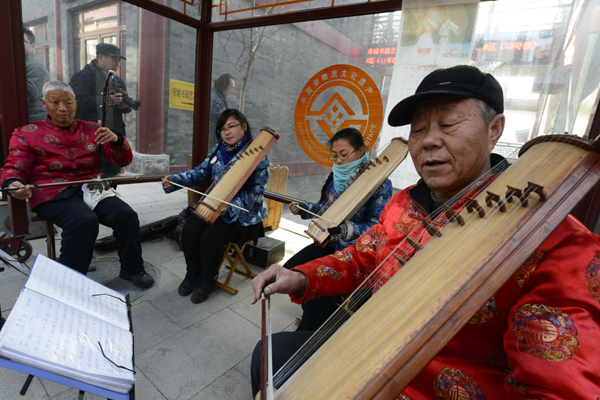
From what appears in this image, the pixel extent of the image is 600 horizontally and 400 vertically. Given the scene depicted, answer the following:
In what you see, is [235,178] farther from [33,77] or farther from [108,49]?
[108,49]

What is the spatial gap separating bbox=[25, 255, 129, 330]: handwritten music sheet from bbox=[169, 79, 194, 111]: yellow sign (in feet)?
11.1

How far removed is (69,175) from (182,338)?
1.83 meters

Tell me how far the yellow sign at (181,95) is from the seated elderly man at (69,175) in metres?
1.46

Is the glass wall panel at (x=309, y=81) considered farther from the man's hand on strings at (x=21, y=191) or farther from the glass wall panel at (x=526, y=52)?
the man's hand on strings at (x=21, y=191)

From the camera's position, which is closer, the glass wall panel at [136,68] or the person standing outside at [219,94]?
the glass wall panel at [136,68]

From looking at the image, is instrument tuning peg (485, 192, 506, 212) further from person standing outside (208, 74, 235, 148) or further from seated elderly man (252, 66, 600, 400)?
person standing outside (208, 74, 235, 148)

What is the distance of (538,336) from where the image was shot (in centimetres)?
60

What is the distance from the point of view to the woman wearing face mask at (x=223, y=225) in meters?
2.59

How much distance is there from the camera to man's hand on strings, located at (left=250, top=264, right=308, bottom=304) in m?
1.03

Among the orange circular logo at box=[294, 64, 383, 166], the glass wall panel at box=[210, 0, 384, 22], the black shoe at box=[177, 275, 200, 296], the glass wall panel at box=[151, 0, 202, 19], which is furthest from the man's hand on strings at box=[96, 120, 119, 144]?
the glass wall panel at box=[210, 0, 384, 22]

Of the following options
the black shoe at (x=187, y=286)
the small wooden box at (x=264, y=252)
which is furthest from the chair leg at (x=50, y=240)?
the small wooden box at (x=264, y=252)

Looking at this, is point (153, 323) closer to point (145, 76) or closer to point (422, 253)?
point (422, 253)

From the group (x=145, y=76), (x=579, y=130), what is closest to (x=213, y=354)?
(x=579, y=130)

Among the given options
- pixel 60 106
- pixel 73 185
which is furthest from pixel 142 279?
pixel 60 106
